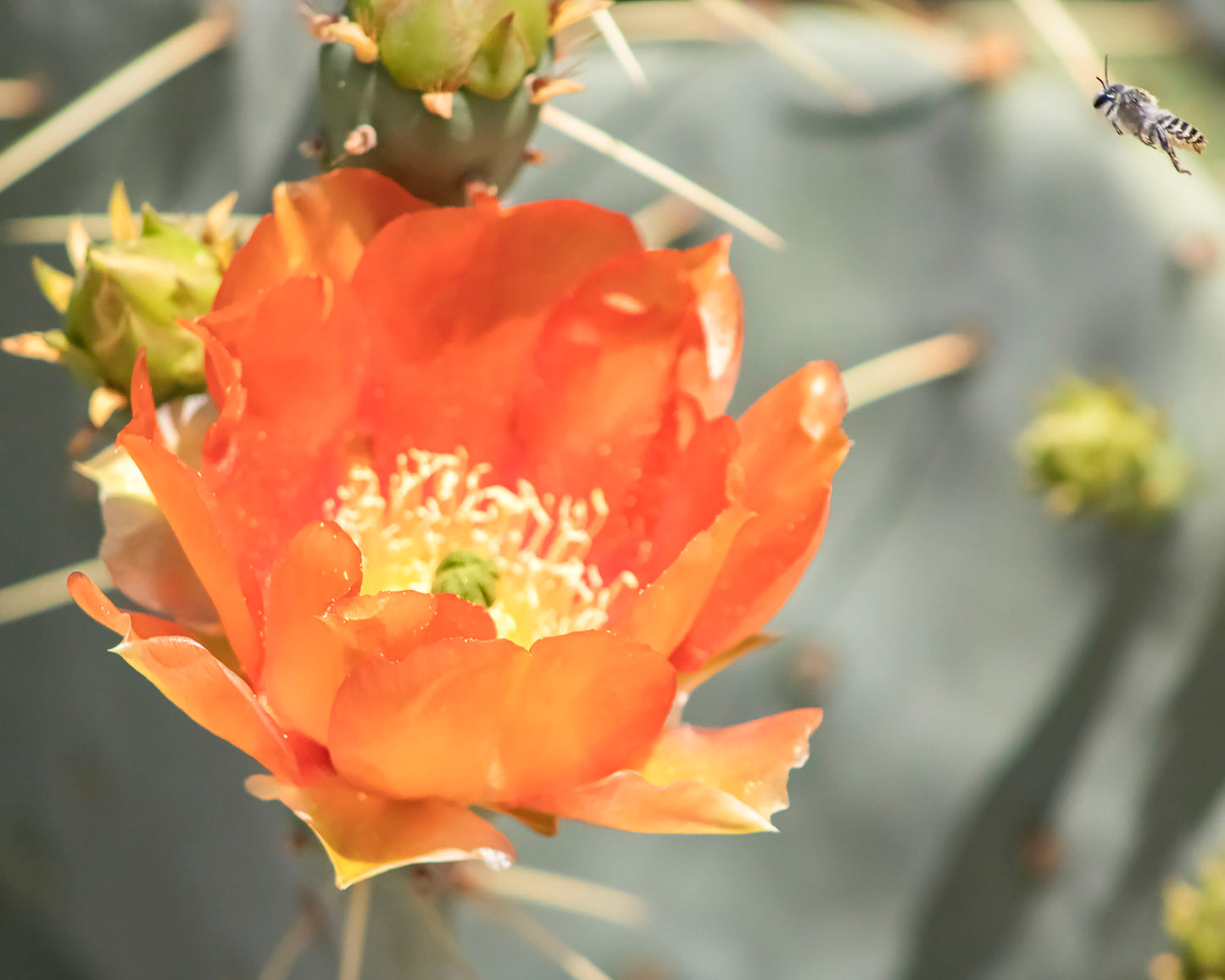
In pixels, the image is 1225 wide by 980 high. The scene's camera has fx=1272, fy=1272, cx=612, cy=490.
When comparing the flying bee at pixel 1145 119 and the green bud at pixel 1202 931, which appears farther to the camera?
the green bud at pixel 1202 931

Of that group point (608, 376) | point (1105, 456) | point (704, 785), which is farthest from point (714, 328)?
point (1105, 456)

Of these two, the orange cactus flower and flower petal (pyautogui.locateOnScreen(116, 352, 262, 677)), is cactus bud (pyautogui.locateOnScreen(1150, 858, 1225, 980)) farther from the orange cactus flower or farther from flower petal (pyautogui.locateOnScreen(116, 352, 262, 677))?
flower petal (pyautogui.locateOnScreen(116, 352, 262, 677))

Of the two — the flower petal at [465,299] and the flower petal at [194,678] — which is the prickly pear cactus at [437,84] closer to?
the flower petal at [465,299]

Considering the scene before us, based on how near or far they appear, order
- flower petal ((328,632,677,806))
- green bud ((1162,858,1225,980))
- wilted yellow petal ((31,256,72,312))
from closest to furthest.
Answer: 1. flower petal ((328,632,677,806))
2. wilted yellow petal ((31,256,72,312))
3. green bud ((1162,858,1225,980))

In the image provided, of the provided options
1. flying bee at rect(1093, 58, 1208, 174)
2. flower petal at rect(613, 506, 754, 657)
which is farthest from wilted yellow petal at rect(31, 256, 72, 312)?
flying bee at rect(1093, 58, 1208, 174)

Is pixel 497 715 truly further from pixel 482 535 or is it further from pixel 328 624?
pixel 482 535

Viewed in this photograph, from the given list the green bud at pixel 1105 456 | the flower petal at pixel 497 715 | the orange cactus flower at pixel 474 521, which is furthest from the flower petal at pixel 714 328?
the green bud at pixel 1105 456
